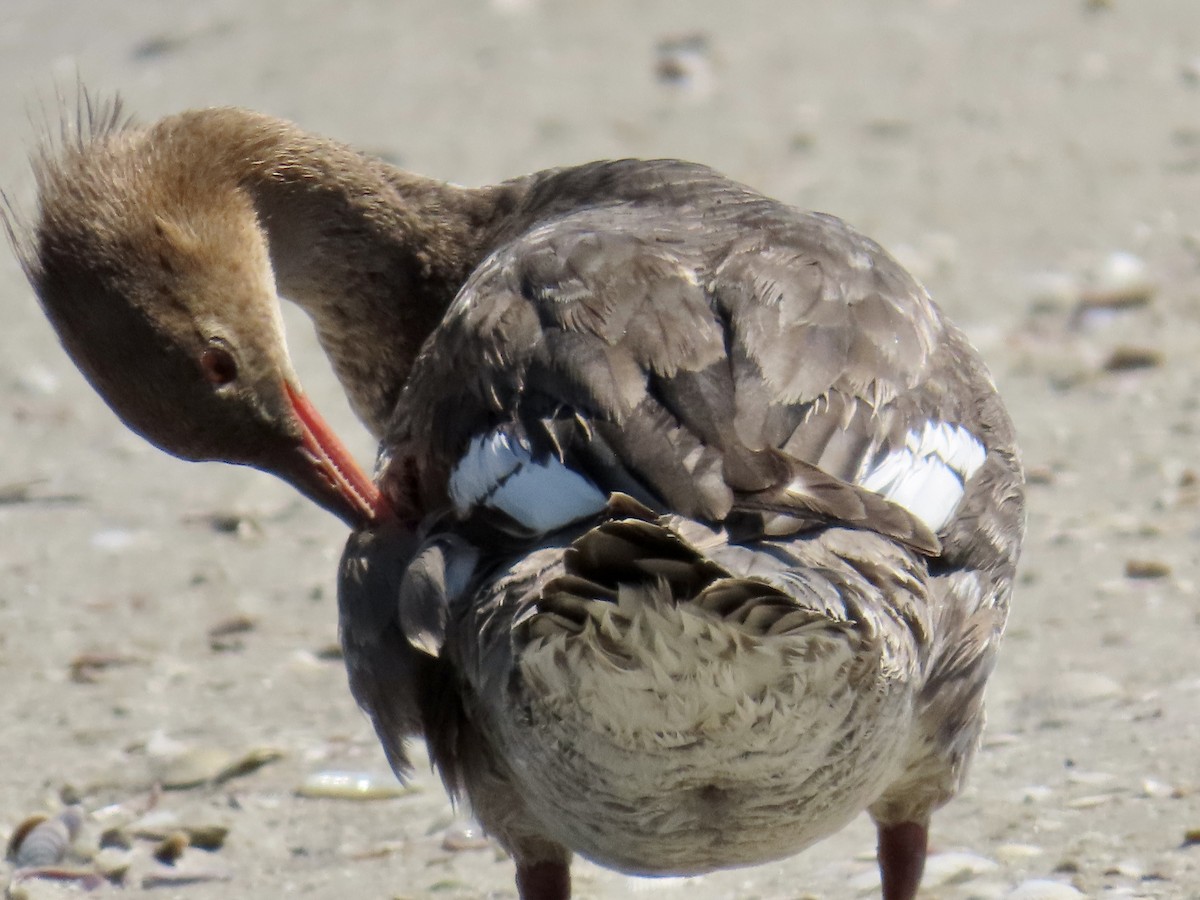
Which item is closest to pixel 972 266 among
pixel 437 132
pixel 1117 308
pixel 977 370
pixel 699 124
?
pixel 1117 308

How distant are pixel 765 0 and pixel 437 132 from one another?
246cm

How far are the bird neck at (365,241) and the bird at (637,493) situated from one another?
395mm

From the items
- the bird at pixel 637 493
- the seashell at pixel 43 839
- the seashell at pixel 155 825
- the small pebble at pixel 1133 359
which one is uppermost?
the bird at pixel 637 493

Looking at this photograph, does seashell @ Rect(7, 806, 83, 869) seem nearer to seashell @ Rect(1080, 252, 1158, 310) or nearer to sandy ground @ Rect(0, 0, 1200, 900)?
sandy ground @ Rect(0, 0, 1200, 900)

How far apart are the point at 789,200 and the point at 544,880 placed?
5.60 meters

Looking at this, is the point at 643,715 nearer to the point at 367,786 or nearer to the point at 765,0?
the point at 367,786

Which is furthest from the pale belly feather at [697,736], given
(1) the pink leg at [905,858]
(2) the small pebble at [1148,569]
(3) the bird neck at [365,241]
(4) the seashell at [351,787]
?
(2) the small pebble at [1148,569]

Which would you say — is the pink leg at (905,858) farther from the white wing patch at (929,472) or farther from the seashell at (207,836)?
the seashell at (207,836)

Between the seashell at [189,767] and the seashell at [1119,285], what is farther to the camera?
the seashell at [1119,285]

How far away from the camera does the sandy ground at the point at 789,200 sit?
5.25 m

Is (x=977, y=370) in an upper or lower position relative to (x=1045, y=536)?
upper

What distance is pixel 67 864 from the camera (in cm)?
520

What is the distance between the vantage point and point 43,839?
522 cm

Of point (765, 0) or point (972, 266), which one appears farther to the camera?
point (765, 0)
